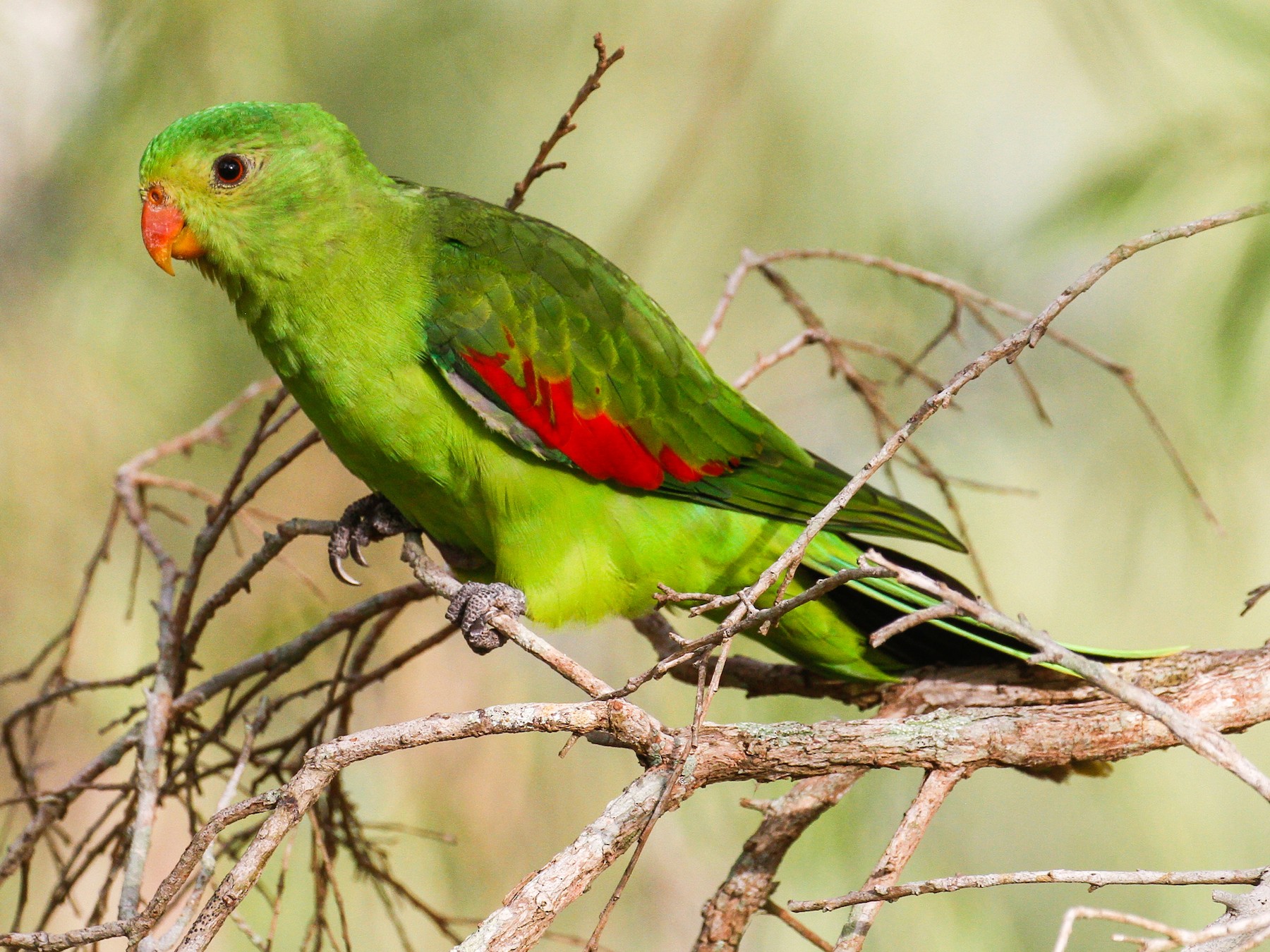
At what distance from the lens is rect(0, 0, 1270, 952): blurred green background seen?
2439 millimetres

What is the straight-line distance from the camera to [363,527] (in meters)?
2.11

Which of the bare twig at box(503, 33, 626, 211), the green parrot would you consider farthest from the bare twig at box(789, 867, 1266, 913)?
the bare twig at box(503, 33, 626, 211)

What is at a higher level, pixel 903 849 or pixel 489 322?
pixel 489 322

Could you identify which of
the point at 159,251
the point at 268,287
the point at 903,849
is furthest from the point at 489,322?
the point at 903,849

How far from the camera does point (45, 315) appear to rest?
2.92 meters

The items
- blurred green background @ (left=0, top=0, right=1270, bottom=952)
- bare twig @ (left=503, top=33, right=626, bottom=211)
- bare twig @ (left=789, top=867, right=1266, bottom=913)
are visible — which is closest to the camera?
bare twig @ (left=789, top=867, right=1266, bottom=913)

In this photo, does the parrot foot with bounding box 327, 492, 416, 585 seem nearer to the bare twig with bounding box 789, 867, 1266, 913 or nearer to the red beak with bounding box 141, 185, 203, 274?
the red beak with bounding box 141, 185, 203, 274

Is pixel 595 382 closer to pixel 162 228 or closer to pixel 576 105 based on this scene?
pixel 576 105

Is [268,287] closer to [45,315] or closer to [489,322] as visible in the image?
[489,322]

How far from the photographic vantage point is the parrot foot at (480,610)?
1829mm

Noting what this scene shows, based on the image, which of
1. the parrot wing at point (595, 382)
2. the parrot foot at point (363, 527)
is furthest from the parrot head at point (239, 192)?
the parrot foot at point (363, 527)

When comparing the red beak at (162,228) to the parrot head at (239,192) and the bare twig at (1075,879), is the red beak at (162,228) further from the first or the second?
the bare twig at (1075,879)

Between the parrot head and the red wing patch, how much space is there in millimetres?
362

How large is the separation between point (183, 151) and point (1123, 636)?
2180mm
